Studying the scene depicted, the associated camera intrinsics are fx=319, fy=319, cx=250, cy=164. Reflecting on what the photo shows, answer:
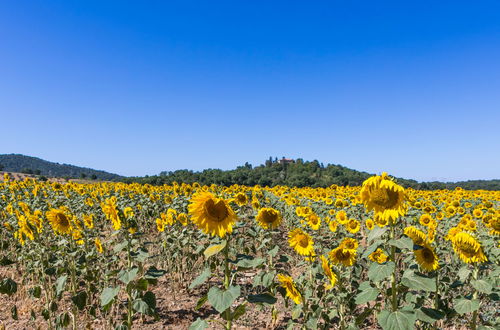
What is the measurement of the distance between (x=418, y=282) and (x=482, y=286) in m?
1.12

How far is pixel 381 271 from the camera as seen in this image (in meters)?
2.49

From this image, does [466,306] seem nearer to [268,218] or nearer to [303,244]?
[303,244]

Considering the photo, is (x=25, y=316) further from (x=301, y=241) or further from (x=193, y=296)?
(x=301, y=241)

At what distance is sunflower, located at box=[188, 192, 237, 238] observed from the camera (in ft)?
9.16

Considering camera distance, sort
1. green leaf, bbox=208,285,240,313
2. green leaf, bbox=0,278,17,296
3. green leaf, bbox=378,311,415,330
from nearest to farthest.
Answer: green leaf, bbox=208,285,240,313
green leaf, bbox=378,311,415,330
green leaf, bbox=0,278,17,296

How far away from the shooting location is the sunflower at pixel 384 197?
107 inches

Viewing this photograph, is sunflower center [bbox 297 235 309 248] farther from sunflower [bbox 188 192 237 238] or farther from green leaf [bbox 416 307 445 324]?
sunflower [bbox 188 192 237 238]

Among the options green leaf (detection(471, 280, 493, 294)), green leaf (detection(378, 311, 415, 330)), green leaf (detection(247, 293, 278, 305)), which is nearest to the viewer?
green leaf (detection(378, 311, 415, 330))

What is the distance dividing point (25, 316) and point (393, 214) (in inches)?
226

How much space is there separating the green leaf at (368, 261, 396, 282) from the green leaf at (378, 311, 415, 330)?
1.03 feet

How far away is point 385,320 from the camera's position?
2463 millimetres

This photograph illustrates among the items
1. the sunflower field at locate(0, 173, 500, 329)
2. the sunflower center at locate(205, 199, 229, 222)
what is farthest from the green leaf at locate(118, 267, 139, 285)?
the sunflower center at locate(205, 199, 229, 222)

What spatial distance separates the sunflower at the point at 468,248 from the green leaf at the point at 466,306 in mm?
533

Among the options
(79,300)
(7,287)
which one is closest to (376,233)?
(79,300)
